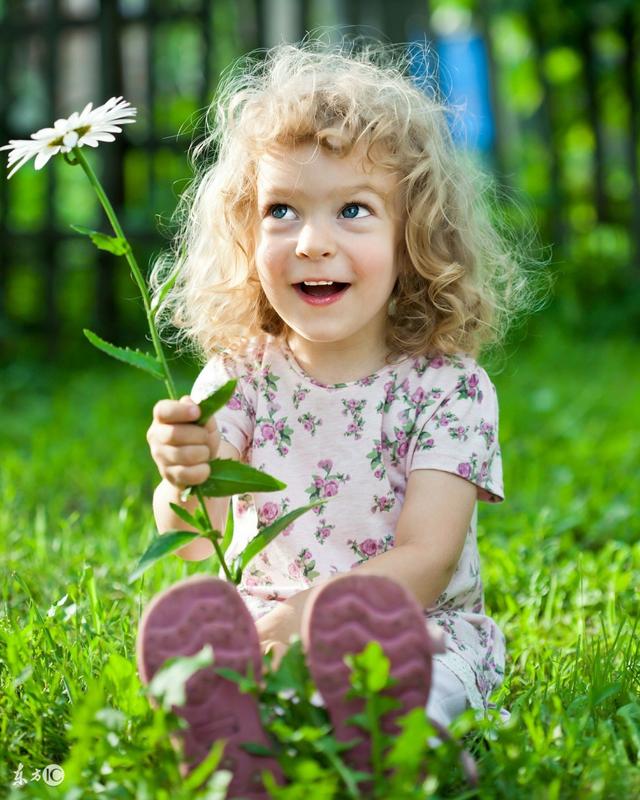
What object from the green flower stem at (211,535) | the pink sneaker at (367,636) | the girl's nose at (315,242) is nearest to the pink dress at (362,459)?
the girl's nose at (315,242)

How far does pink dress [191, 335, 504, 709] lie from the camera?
193 cm

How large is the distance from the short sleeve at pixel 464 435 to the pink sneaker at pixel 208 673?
0.60 metres

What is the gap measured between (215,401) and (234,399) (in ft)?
1.69

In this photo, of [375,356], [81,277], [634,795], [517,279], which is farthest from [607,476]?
[81,277]

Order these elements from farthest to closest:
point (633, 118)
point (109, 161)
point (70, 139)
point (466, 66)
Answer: point (466, 66)
point (633, 118)
point (109, 161)
point (70, 139)

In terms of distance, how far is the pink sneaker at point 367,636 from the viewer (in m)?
1.36

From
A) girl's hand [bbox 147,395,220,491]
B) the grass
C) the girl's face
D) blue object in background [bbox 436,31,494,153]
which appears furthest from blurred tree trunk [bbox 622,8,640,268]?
girl's hand [bbox 147,395,220,491]

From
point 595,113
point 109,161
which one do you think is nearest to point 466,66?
point 595,113

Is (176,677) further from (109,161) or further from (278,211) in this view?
(109,161)

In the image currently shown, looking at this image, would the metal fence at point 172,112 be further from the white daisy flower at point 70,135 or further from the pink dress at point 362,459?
the white daisy flower at point 70,135

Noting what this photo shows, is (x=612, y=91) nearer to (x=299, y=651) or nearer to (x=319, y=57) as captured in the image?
(x=319, y=57)

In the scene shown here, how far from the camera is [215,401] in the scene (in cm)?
153

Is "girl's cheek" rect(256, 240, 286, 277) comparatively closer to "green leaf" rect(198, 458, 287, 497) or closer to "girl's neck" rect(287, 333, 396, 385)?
"girl's neck" rect(287, 333, 396, 385)

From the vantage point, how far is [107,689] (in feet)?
5.35
